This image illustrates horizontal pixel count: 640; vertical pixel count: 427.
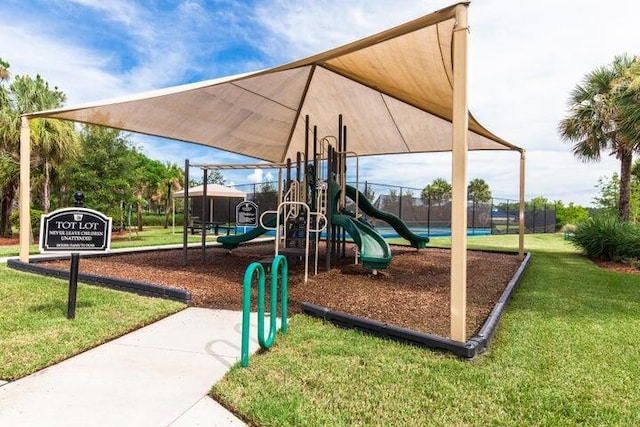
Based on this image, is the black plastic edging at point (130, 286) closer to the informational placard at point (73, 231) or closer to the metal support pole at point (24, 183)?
the metal support pole at point (24, 183)

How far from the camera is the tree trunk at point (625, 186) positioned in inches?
539

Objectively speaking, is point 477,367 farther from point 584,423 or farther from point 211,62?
point 211,62

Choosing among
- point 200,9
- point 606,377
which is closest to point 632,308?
point 606,377

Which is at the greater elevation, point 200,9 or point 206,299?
point 200,9

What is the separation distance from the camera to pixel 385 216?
31.6ft

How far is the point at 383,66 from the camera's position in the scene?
18.0 ft

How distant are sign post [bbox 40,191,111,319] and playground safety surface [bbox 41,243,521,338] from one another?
1.28 metres

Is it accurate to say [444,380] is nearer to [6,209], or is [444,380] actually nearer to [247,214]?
[247,214]

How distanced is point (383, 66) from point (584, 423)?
4.60m

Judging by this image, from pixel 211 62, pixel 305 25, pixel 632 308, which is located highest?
pixel 211 62

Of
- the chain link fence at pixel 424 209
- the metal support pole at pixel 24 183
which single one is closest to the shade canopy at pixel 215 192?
the chain link fence at pixel 424 209

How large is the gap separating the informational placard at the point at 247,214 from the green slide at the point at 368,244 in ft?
16.5

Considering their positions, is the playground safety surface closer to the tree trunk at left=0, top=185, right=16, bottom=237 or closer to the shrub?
the shrub

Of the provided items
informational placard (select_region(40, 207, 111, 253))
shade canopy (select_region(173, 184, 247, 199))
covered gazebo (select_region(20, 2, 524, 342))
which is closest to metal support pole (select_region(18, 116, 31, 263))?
covered gazebo (select_region(20, 2, 524, 342))
